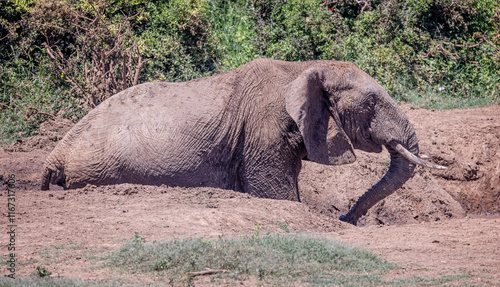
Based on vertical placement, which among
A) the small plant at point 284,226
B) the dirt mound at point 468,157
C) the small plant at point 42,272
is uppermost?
the small plant at point 42,272

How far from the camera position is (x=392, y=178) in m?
7.98

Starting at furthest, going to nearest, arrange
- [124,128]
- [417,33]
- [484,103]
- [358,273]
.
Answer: [417,33] < [484,103] < [124,128] < [358,273]

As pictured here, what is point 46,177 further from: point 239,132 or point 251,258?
point 251,258

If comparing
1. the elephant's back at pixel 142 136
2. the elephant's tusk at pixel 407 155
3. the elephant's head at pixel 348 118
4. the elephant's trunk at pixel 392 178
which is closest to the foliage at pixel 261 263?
the elephant's back at pixel 142 136

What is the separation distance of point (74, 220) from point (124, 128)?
1.60 meters

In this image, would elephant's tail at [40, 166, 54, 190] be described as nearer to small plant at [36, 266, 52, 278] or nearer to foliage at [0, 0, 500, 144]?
small plant at [36, 266, 52, 278]

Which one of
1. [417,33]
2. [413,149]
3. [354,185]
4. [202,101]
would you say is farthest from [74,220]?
[417,33]

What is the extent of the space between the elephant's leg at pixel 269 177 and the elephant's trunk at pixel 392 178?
3.19ft

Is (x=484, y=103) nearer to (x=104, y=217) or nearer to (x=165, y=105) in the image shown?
(x=165, y=105)

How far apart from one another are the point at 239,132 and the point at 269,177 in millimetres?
662

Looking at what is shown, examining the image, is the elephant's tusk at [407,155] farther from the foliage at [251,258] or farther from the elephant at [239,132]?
the foliage at [251,258]

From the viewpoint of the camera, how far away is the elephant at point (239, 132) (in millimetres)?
7367

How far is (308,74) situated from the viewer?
752 centimetres

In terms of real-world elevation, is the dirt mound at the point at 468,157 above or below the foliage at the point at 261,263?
below
